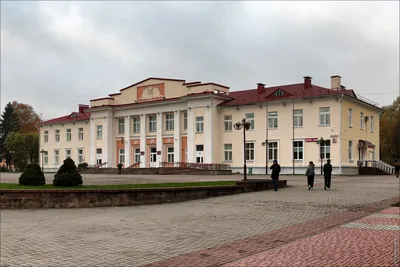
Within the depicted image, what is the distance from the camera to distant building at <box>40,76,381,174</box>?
155ft

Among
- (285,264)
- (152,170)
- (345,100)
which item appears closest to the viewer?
(285,264)

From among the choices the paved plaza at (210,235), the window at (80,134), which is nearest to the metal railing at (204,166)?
the window at (80,134)

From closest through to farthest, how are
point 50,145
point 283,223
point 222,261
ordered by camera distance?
point 222,261 → point 283,223 → point 50,145

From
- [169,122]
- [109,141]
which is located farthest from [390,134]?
[109,141]

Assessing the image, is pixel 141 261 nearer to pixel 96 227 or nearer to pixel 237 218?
pixel 96 227

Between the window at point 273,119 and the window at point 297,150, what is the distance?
3.44 metres

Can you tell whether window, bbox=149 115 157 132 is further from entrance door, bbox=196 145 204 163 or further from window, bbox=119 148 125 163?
entrance door, bbox=196 145 204 163

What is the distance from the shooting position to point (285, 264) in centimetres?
680

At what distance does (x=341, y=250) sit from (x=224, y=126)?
47350mm

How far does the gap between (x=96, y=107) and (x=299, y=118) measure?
31912 mm

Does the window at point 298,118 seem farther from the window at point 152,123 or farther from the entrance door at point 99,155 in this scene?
the entrance door at point 99,155

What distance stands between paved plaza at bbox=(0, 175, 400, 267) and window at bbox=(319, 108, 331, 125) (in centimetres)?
3089

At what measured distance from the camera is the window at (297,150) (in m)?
48.3

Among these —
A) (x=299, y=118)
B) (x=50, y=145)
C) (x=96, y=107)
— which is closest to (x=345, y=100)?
(x=299, y=118)
